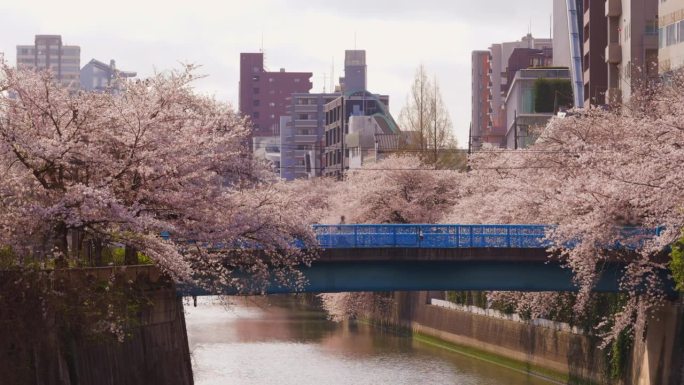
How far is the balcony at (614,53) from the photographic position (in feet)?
262

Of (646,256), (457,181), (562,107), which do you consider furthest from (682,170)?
(562,107)

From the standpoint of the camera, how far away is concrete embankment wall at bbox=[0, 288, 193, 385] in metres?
30.1

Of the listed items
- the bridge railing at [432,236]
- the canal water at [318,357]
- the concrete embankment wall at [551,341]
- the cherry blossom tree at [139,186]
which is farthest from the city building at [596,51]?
the cherry blossom tree at [139,186]

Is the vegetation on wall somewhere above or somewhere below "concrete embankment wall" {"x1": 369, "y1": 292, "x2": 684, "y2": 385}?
above

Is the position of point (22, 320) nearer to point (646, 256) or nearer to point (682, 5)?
point (646, 256)

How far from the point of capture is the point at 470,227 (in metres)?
45.3

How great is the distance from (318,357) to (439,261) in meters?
19.1

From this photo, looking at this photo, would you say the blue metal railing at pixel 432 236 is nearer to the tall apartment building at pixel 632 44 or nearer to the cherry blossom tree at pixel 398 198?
the tall apartment building at pixel 632 44

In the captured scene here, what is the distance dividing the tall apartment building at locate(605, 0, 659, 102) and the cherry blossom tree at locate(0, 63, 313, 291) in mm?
35473

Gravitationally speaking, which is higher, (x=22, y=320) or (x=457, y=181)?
(x=457, y=181)

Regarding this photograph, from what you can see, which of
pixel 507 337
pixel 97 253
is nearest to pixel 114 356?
pixel 97 253

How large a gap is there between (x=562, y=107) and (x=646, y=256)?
6168 cm

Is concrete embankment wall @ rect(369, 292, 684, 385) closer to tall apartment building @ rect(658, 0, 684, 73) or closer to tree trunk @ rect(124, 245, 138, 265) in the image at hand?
tall apartment building @ rect(658, 0, 684, 73)

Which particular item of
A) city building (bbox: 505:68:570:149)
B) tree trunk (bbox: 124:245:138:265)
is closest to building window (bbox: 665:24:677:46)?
tree trunk (bbox: 124:245:138:265)
